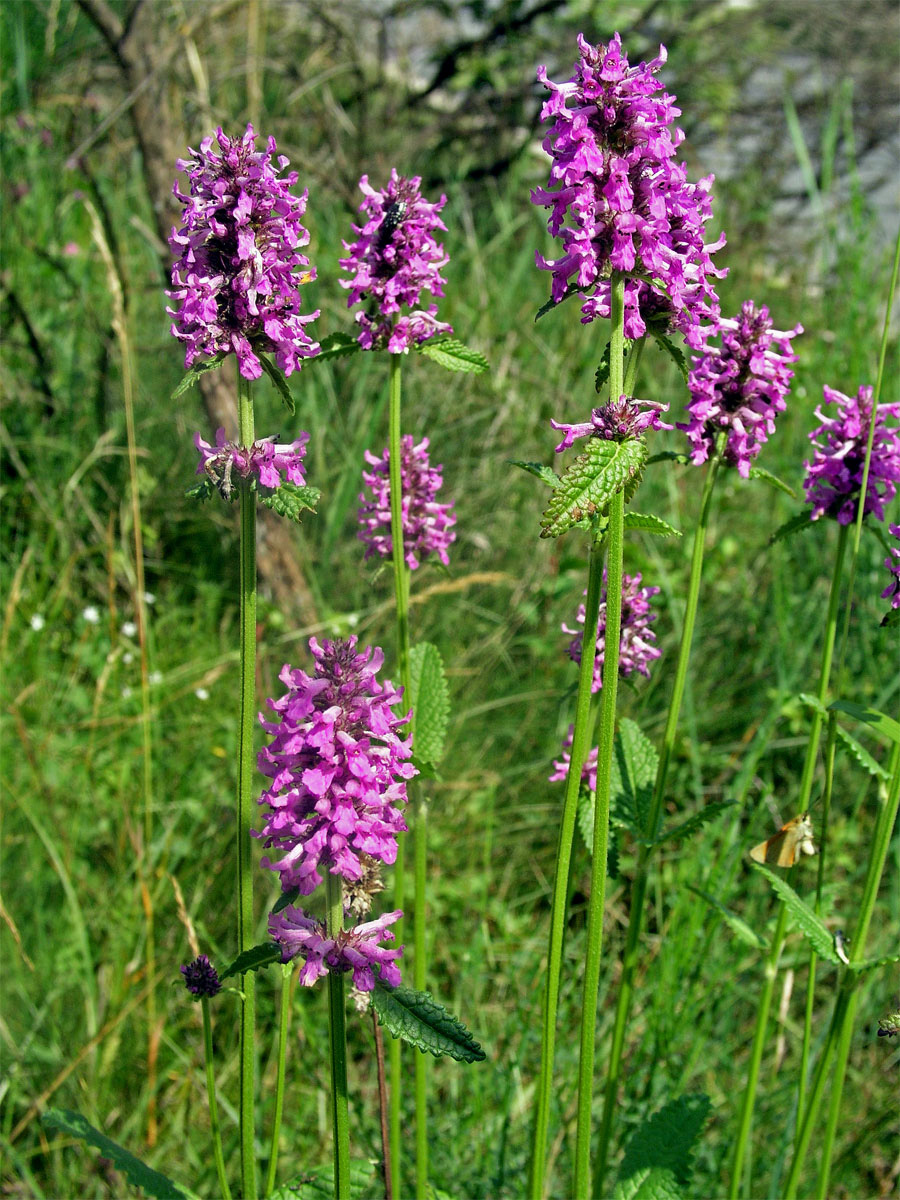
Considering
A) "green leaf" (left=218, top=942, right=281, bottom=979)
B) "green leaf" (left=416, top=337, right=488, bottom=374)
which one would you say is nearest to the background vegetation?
"green leaf" (left=416, top=337, right=488, bottom=374)

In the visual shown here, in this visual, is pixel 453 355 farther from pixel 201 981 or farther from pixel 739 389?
pixel 201 981

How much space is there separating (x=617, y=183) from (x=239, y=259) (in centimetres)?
51

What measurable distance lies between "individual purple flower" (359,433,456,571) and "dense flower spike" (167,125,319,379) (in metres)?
0.68

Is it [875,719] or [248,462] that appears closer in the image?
[248,462]

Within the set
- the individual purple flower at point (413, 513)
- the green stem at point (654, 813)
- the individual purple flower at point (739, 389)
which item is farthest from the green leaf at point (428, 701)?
the individual purple flower at point (739, 389)

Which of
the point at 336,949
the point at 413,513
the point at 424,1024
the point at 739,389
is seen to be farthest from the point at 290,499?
the point at 739,389

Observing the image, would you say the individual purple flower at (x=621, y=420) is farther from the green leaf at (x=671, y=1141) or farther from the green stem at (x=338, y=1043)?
the green leaf at (x=671, y=1141)

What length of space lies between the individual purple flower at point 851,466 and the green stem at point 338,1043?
1.18 m

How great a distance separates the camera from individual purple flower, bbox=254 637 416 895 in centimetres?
123

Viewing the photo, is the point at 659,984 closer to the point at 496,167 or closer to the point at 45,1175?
the point at 45,1175

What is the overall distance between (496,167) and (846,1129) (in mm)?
5763

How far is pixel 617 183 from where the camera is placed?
4.50ft

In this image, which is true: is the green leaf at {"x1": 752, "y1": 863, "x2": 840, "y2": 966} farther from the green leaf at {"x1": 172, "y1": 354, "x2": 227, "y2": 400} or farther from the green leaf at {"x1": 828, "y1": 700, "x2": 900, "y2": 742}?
the green leaf at {"x1": 172, "y1": 354, "x2": 227, "y2": 400}

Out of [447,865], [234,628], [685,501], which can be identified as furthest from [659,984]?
[685,501]
